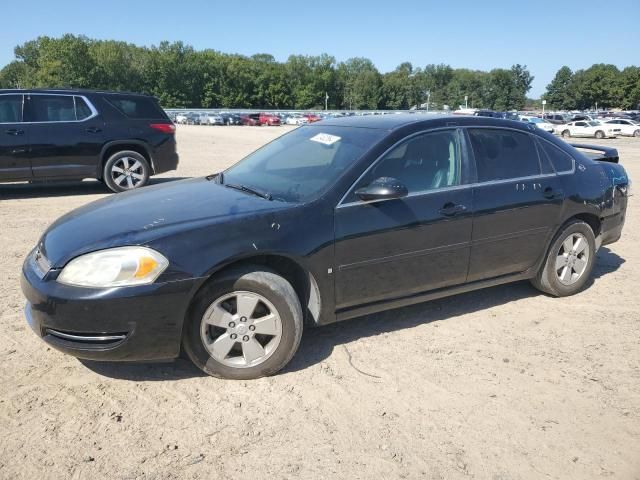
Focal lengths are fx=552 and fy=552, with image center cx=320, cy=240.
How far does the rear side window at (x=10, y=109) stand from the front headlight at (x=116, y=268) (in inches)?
275

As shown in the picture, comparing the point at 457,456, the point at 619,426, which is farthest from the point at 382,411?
the point at 619,426

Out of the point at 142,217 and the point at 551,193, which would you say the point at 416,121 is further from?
the point at 142,217

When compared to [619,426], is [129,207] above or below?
above

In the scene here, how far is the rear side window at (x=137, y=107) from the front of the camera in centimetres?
973

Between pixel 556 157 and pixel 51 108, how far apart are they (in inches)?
312

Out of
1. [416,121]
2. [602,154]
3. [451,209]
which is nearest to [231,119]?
[602,154]

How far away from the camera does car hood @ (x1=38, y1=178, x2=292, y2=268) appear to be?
3.21 meters

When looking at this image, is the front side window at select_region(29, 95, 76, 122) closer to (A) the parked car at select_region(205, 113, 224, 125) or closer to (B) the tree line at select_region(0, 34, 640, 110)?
(A) the parked car at select_region(205, 113, 224, 125)

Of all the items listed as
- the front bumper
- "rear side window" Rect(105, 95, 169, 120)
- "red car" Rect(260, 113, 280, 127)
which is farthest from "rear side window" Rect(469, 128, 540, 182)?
"red car" Rect(260, 113, 280, 127)

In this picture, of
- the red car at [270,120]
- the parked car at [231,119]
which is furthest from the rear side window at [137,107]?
the red car at [270,120]

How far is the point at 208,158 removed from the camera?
1748 centimetres

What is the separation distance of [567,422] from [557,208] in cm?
214

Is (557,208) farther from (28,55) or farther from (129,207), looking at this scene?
(28,55)

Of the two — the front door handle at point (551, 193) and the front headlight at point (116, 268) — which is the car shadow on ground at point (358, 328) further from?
the front door handle at point (551, 193)
